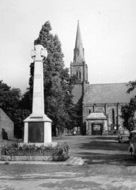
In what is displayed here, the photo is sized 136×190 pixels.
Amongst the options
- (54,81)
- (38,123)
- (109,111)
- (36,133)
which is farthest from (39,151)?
(109,111)

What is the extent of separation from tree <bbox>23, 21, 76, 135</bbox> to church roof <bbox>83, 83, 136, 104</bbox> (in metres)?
38.6

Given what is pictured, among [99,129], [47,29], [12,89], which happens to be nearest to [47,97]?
[47,29]

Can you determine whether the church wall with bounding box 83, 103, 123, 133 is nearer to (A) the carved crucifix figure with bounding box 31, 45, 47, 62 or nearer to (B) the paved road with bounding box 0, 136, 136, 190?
(A) the carved crucifix figure with bounding box 31, 45, 47, 62

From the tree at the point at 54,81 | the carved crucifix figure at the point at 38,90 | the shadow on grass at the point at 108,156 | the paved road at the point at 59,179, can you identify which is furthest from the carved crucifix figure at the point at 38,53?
the tree at the point at 54,81

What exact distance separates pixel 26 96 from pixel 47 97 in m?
3.96

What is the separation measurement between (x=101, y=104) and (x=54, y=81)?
43976 millimetres

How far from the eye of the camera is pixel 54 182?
10.8 metres

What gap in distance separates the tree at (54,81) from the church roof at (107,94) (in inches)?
1521

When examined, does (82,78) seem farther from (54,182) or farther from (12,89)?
(54,182)

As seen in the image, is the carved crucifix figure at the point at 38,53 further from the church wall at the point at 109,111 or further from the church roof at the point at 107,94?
the church roof at the point at 107,94

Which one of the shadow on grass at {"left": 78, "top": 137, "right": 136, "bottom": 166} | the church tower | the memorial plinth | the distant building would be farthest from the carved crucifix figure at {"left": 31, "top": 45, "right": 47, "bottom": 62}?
the church tower

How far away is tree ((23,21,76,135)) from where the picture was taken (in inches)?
1604

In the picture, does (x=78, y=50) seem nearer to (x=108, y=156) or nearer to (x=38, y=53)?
(x=108, y=156)

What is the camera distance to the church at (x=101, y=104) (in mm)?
75438
